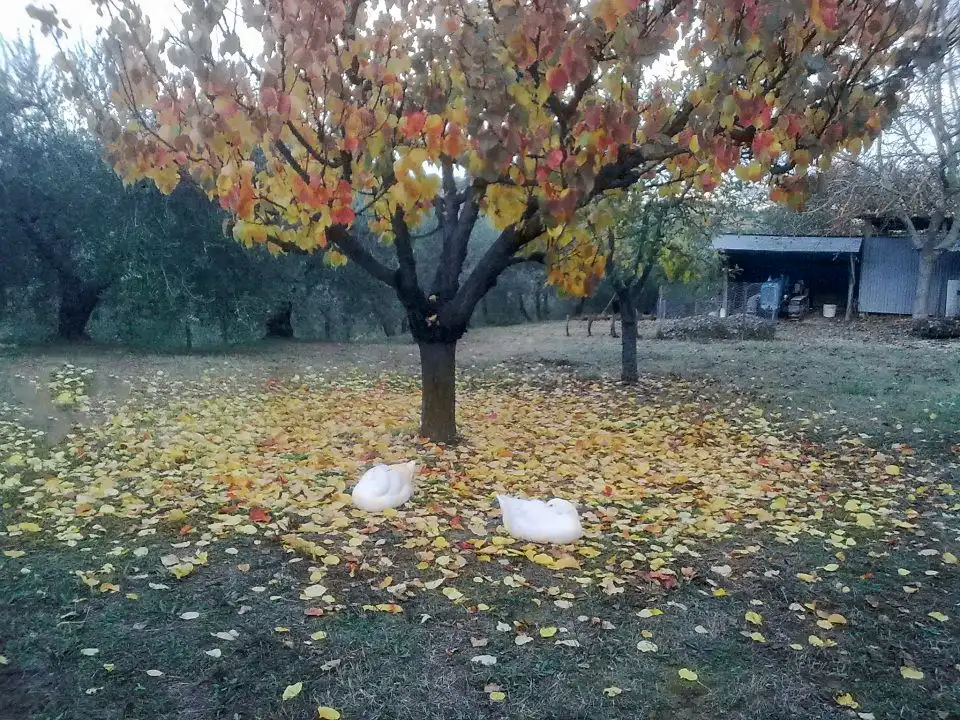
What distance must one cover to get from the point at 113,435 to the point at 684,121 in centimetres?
612

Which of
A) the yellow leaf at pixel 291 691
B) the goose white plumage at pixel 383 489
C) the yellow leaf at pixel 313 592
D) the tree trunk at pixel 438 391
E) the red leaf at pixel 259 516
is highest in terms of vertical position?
the tree trunk at pixel 438 391

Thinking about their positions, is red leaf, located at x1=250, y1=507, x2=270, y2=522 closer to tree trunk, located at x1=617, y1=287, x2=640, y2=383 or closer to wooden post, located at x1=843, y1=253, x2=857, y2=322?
tree trunk, located at x1=617, y1=287, x2=640, y2=383

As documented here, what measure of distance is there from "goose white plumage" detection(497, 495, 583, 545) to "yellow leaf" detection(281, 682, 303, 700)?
2.00 m

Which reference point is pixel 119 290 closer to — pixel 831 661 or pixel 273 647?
pixel 273 647

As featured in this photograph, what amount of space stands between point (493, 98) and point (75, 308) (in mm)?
14326

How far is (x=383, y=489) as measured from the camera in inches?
210

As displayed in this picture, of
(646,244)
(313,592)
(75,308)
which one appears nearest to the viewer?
(313,592)

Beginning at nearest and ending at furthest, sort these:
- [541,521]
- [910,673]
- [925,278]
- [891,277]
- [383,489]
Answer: [910,673], [541,521], [383,489], [925,278], [891,277]

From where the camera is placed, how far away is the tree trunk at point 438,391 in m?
7.27

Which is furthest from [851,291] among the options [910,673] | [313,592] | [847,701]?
[313,592]

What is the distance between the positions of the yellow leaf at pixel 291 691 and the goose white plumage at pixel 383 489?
2200 mm

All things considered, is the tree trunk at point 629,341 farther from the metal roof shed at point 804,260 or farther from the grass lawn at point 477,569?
the metal roof shed at point 804,260

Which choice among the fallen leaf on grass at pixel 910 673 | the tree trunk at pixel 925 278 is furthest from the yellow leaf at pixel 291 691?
the tree trunk at pixel 925 278

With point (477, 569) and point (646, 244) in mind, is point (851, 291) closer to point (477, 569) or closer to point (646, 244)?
point (646, 244)
